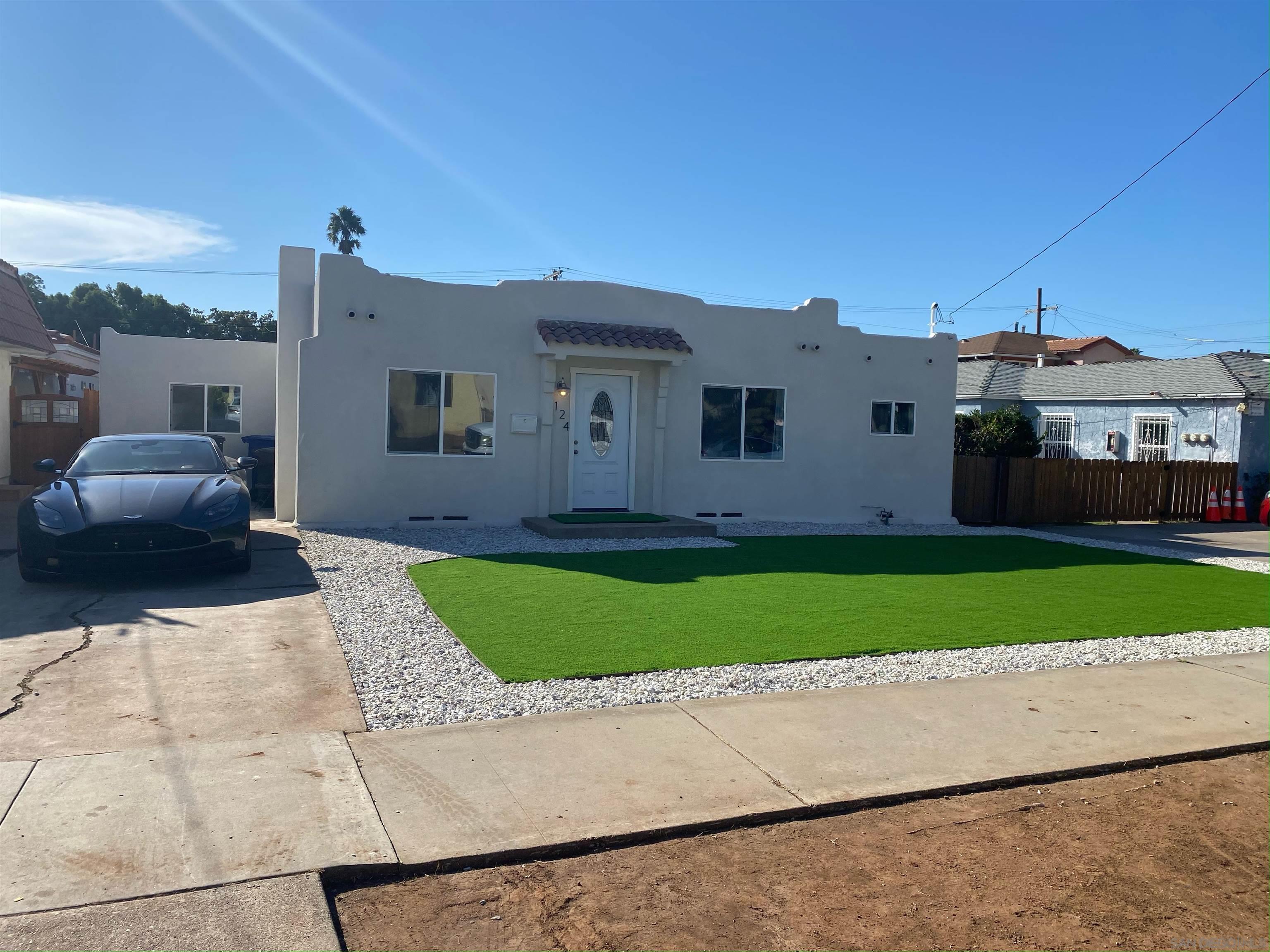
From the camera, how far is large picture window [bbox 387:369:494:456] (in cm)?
1303

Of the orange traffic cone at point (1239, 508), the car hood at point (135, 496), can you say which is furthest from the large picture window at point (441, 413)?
the orange traffic cone at point (1239, 508)

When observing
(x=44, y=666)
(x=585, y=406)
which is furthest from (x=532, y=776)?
(x=585, y=406)

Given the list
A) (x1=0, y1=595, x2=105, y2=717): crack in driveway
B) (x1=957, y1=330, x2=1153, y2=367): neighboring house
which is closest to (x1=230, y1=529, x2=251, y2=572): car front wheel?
(x1=0, y1=595, x2=105, y2=717): crack in driveway

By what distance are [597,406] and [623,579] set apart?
501 centimetres

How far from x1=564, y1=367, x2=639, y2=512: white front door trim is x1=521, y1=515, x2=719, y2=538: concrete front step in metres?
1.07

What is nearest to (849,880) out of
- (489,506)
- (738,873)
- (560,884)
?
(738,873)

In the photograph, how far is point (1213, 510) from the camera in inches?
790

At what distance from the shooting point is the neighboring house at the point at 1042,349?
4141cm

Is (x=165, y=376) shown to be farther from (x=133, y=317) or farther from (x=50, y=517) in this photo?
(x=133, y=317)

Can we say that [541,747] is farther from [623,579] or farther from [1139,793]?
[623,579]

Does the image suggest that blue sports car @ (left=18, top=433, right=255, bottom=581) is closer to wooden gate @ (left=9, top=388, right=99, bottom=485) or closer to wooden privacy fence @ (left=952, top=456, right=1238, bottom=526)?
wooden gate @ (left=9, top=388, right=99, bottom=485)

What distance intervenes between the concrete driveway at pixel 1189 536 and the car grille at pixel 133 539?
45.3 ft

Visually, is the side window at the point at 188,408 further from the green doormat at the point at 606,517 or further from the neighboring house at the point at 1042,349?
the neighboring house at the point at 1042,349

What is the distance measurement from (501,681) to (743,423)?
960 cm
